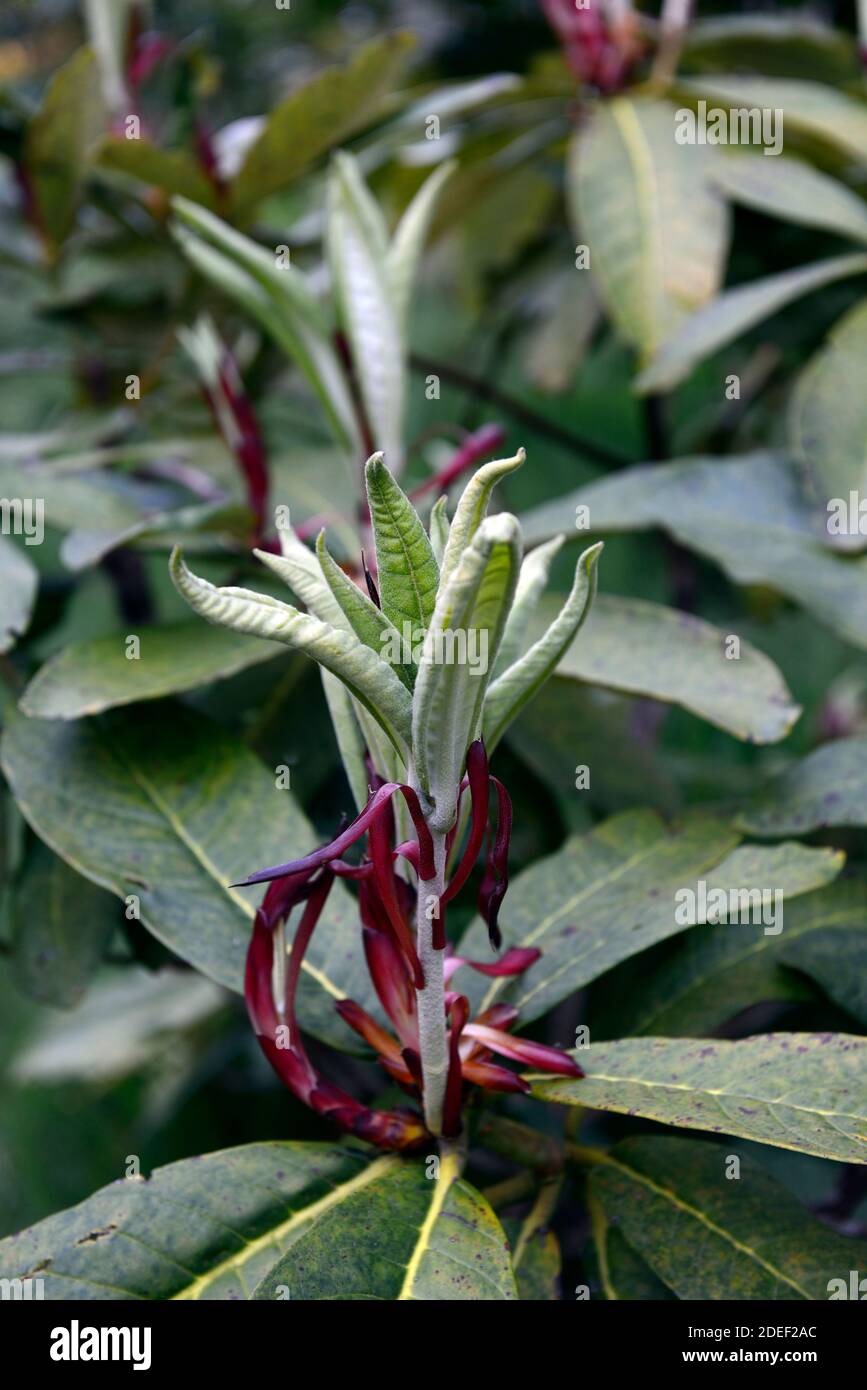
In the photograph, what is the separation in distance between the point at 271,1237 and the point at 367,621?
33 cm

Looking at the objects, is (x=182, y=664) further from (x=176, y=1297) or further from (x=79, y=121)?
(x=79, y=121)

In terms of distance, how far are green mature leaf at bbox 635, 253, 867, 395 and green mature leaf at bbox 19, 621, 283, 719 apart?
1.40 feet

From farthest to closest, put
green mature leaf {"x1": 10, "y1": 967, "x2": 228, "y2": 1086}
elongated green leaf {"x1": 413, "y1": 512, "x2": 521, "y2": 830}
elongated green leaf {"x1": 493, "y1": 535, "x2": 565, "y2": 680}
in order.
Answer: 1. green mature leaf {"x1": 10, "y1": 967, "x2": 228, "y2": 1086}
2. elongated green leaf {"x1": 493, "y1": 535, "x2": 565, "y2": 680}
3. elongated green leaf {"x1": 413, "y1": 512, "x2": 521, "y2": 830}

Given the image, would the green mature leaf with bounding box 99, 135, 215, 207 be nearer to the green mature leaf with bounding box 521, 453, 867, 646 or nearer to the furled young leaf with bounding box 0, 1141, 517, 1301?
the green mature leaf with bounding box 521, 453, 867, 646

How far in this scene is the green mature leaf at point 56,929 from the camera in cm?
93

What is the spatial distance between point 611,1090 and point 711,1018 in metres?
0.22

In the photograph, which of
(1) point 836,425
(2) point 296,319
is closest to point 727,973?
(1) point 836,425

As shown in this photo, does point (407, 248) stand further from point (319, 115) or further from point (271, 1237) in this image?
point (271, 1237)

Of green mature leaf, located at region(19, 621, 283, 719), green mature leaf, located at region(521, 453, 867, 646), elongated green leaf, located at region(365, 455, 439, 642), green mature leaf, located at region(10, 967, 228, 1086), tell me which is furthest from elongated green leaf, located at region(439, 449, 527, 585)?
green mature leaf, located at region(10, 967, 228, 1086)

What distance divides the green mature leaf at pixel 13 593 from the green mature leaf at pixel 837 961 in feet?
1.88

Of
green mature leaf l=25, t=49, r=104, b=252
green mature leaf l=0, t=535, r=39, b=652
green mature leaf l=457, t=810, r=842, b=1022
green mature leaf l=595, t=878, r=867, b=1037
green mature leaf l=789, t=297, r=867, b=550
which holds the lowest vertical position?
green mature leaf l=595, t=878, r=867, b=1037

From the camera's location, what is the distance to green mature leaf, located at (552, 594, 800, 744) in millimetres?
842

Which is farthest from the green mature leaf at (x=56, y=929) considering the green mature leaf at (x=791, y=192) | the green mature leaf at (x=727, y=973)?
the green mature leaf at (x=791, y=192)

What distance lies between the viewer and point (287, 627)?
21.3 inches
